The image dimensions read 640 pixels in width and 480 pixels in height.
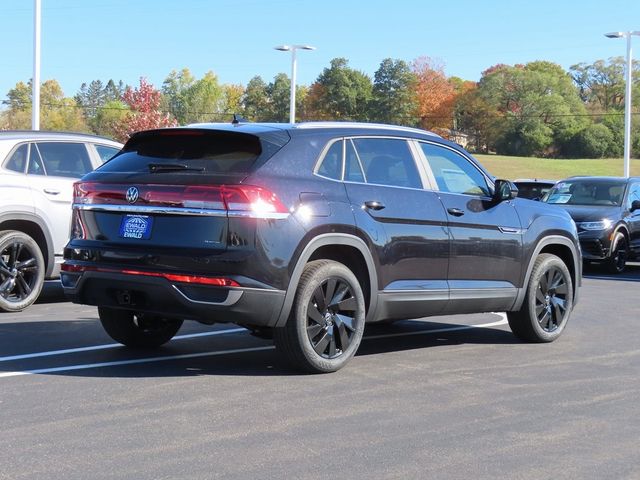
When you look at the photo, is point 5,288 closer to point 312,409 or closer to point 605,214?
point 312,409

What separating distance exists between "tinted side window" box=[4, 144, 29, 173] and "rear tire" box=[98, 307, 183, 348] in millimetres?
2914

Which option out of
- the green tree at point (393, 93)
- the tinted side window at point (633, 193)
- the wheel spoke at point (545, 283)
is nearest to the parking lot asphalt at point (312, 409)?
the wheel spoke at point (545, 283)

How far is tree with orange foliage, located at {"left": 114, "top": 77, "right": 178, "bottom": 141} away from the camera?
251 feet

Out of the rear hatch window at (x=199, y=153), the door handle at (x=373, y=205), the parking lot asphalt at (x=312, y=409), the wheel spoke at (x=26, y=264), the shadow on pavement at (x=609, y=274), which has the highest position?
the rear hatch window at (x=199, y=153)

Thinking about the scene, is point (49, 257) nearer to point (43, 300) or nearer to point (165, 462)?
point (43, 300)

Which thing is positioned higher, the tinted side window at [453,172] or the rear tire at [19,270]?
the tinted side window at [453,172]

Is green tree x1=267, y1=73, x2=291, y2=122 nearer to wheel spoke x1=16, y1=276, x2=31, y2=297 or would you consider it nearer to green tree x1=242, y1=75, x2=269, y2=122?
green tree x1=242, y1=75, x2=269, y2=122

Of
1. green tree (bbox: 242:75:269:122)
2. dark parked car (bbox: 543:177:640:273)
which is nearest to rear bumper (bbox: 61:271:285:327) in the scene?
dark parked car (bbox: 543:177:640:273)

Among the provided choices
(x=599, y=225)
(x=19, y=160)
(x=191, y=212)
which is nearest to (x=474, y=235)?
(x=191, y=212)

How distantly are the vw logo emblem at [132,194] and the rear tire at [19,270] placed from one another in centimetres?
339

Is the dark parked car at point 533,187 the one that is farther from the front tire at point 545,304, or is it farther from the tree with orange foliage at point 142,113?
the tree with orange foliage at point 142,113

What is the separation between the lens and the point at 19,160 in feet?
32.8

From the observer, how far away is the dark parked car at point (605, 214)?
1725 centimetres

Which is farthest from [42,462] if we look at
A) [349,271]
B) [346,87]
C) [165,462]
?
[346,87]
